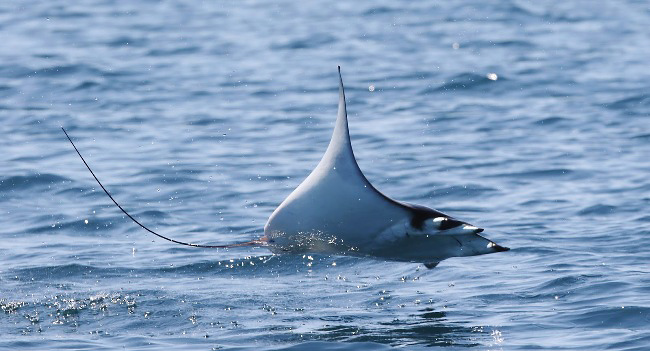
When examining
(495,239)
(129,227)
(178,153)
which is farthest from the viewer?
(178,153)

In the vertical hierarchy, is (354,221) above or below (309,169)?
above

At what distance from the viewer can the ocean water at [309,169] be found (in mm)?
7000

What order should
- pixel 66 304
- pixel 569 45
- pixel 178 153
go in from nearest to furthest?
pixel 66 304
pixel 178 153
pixel 569 45

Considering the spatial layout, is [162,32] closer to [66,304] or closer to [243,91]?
[243,91]

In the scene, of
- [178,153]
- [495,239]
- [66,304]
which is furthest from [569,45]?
[66,304]

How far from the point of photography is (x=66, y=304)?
7.37 metres

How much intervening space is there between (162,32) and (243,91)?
581 cm

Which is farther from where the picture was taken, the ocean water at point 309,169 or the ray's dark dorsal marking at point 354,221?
the ocean water at point 309,169

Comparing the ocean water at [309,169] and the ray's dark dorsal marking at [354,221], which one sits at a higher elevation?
the ray's dark dorsal marking at [354,221]

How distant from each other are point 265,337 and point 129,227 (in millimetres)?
3393

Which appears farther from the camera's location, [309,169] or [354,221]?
[309,169]

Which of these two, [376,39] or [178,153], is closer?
[178,153]

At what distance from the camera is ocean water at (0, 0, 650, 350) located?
7000 mm

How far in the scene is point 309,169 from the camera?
1125cm
